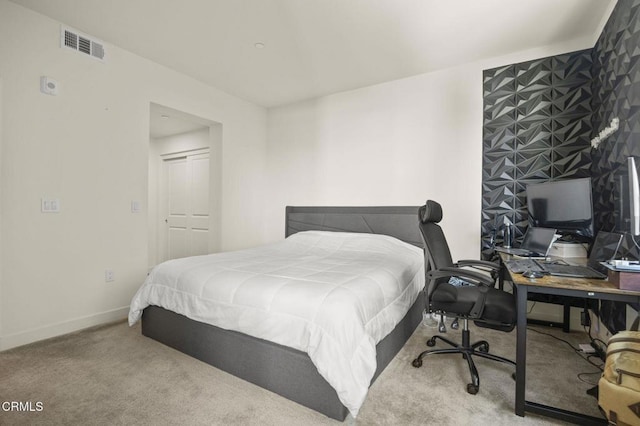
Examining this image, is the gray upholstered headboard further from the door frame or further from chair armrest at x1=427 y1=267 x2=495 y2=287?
the door frame

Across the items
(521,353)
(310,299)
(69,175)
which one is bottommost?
(521,353)

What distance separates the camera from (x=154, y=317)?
2568 mm

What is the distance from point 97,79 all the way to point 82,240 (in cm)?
160

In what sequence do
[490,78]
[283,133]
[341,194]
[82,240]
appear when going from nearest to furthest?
[82,240]
[490,78]
[341,194]
[283,133]

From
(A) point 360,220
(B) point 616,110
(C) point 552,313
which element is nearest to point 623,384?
(B) point 616,110

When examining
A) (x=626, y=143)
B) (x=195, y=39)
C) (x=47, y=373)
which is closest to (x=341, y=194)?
(x=195, y=39)

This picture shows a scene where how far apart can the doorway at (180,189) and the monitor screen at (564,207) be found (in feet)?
12.9

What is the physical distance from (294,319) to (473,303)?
3.92 feet

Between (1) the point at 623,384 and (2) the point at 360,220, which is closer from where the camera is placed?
(1) the point at 623,384

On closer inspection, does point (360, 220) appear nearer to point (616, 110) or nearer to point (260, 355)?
point (260, 355)

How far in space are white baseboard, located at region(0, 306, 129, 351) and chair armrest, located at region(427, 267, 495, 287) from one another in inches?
125

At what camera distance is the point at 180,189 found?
18.5 ft

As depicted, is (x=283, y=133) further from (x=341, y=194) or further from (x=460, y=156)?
(x=460, y=156)

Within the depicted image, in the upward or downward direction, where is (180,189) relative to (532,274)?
upward
